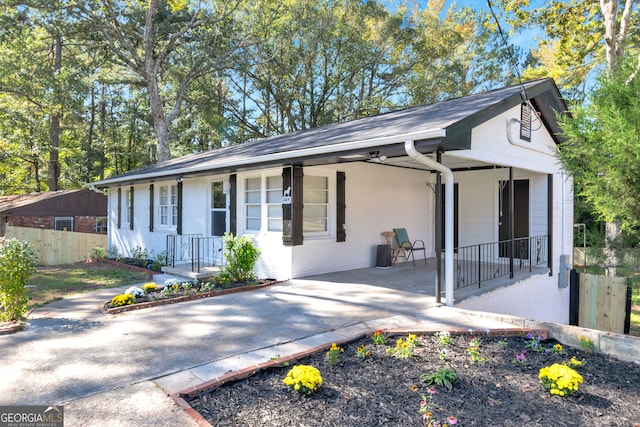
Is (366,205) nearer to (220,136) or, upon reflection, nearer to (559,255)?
(559,255)

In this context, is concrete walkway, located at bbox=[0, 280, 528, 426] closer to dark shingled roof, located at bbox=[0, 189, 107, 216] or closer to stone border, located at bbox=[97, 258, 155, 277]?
stone border, located at bbox=[97, 258, 155, 277]

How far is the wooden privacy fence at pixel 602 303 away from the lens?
27.3 ft

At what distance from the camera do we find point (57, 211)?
62.5 ft

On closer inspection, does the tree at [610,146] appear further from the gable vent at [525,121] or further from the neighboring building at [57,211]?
the neighboring building at [57,211]

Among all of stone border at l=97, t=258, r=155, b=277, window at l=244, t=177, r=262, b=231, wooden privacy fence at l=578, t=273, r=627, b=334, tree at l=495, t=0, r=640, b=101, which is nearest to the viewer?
wooden privacy fence at l=578, t=273, r=627, b=334

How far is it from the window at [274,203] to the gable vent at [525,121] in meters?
Result: 4.76

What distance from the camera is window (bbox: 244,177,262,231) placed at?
854 cm

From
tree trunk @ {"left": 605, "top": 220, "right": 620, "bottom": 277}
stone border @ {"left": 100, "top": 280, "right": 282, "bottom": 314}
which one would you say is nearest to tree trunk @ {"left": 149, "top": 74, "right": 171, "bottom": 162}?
stone border @ {"left": 100, "top": 280, "right": 282, "bottom": 314}

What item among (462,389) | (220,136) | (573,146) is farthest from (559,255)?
(220,136)

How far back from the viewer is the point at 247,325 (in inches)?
193

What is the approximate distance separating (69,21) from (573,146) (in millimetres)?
19554

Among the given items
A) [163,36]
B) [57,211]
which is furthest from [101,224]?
[163,36]

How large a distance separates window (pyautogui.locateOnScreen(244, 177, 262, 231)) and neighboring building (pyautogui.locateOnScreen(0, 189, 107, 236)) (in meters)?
14.8

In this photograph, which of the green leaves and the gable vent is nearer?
the green leaves
